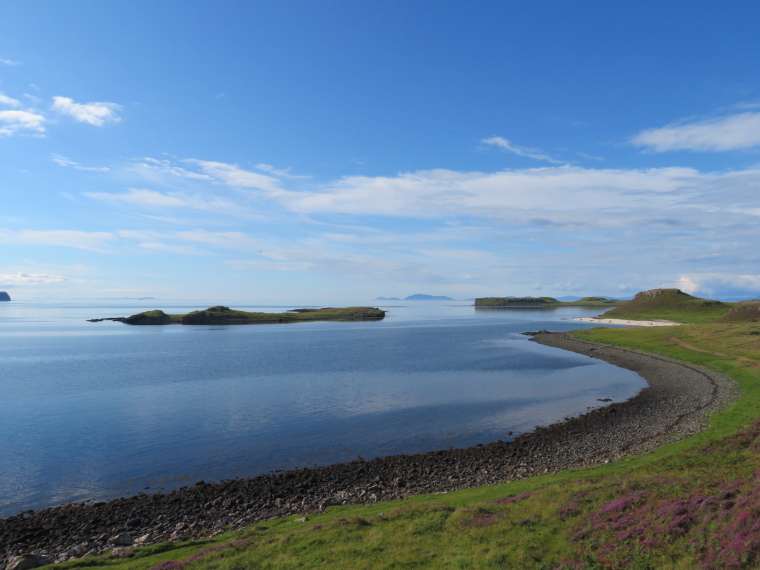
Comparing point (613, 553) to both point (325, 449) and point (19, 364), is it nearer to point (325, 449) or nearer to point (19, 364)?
point (325, 449)

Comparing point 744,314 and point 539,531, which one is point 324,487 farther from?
point 744,314

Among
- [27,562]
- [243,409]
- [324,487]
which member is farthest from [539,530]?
[243,409]

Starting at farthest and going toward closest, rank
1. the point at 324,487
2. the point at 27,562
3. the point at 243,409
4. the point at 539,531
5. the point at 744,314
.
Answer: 1. the point at 744,314
2. the point at 243,409
3. the point at 324,487
4. the point at 27,562
5. the point at 539,531

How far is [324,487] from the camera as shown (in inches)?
1230

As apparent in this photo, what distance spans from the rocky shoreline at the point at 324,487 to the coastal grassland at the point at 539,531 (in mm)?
Result: 3389

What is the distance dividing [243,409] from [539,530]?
142ft

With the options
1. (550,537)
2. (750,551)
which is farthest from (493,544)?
(750,551)

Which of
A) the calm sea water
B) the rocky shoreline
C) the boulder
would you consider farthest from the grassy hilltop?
the calm sea water

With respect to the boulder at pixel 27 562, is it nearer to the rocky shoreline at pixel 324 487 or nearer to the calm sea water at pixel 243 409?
the rocky shoreline at pixel 324 487

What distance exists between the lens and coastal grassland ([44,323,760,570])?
51.3 ft

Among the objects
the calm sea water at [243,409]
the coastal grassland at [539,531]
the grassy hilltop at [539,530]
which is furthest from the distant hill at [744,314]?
the coastal grassland at [539,531]

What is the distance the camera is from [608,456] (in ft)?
115

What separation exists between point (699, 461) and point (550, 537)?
652 inches

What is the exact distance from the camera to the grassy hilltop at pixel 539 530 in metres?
A: 15.6
